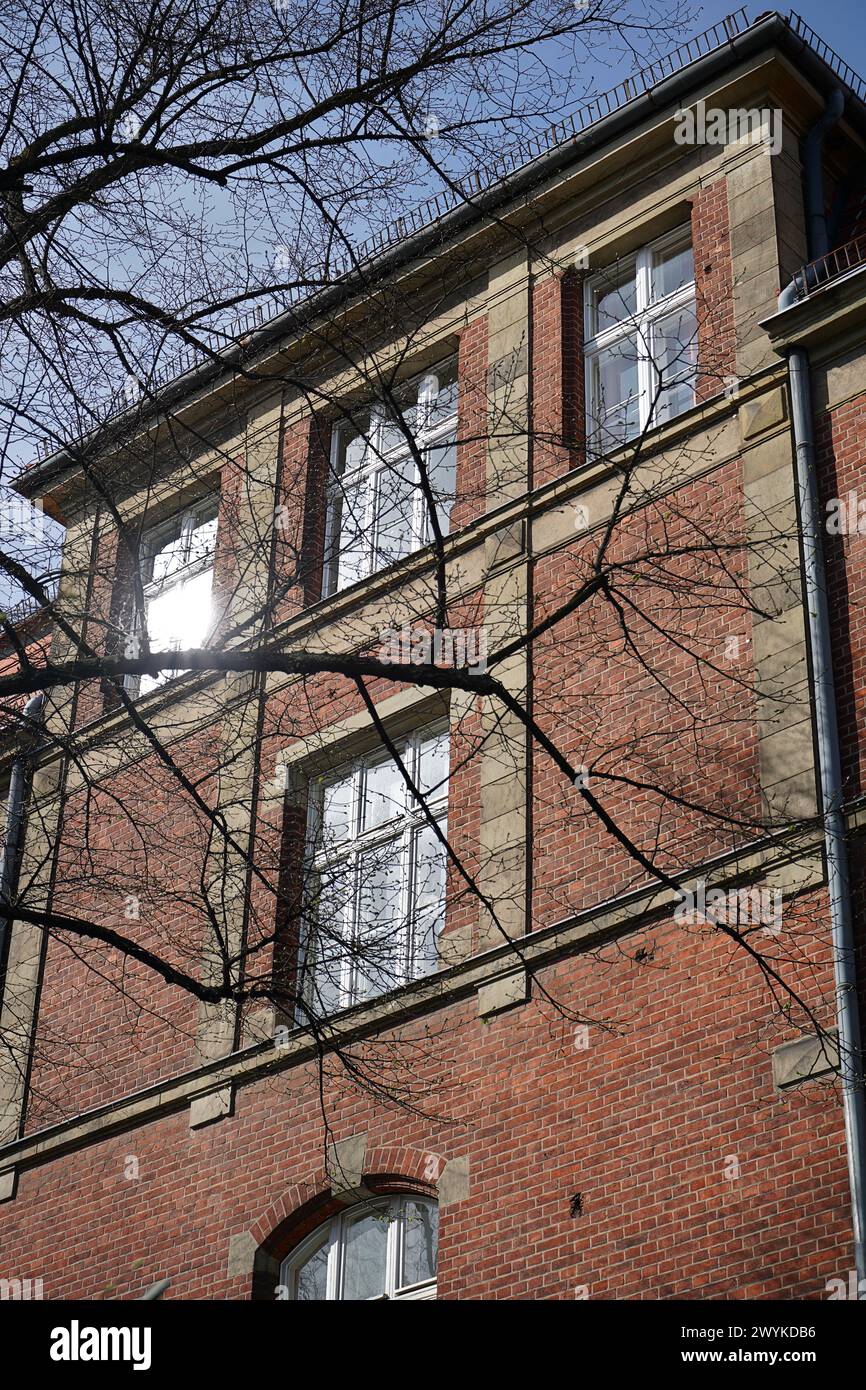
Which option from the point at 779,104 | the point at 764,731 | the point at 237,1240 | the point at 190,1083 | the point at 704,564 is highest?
the point at 779,104

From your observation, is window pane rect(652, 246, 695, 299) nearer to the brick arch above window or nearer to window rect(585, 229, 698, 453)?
window rect(585, 229, 698, 453)

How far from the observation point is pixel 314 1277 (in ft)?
46.3

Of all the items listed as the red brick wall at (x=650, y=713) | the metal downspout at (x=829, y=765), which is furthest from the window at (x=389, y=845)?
the metal downspout at (x=829, y=765)

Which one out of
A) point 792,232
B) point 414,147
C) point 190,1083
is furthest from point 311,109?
point 190,1083

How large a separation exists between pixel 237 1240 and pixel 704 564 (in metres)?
6.00

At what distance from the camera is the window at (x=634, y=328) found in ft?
52.4

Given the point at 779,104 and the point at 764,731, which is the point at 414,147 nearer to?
the point at 764,731

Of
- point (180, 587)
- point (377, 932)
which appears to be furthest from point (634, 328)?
point (377, 932)

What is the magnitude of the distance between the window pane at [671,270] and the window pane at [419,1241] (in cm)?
780

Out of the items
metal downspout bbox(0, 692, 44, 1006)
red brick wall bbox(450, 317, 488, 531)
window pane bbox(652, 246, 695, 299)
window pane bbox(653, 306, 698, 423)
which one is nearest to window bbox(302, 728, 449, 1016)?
red brick wall bbox(450, 317, 488, 531)

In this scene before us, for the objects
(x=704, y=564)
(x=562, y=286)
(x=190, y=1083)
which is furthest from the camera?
(x=562, y=286)

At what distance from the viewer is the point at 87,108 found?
33.6 ft

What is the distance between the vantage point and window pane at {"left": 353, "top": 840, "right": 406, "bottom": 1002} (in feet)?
36.1

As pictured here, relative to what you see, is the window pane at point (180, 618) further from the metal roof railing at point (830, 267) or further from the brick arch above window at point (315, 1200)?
the metal roof railing at point (830, 267)
